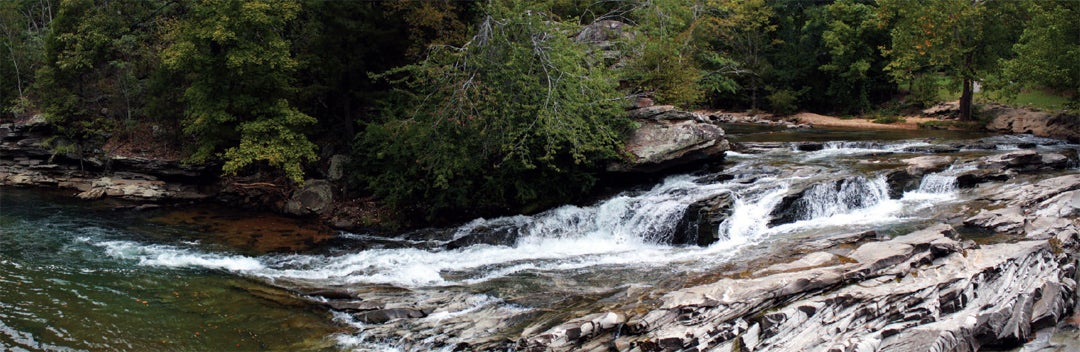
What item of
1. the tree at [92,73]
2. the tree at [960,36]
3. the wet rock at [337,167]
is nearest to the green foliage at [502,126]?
the wet rock at [337,167]

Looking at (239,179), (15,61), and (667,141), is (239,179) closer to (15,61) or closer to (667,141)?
(667,141)

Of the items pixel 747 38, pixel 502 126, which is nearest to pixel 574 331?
pixel 502 126

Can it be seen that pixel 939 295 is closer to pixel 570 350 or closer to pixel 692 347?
pixel 692 347

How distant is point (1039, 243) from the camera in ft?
32.5

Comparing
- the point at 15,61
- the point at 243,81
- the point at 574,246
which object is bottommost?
the point at 574,246

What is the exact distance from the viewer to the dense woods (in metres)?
14.7

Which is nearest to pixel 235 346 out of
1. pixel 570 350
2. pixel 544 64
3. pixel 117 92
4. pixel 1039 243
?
pixel 570 350

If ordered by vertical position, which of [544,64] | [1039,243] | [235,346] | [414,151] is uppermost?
[544,64]

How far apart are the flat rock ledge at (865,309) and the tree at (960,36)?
21.4 metres

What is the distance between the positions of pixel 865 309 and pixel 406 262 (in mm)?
8280

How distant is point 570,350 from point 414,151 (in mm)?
8739

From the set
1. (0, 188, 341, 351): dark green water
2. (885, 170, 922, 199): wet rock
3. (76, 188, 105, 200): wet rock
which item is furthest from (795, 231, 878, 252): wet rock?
(76, 188, 105, 200): wet rock

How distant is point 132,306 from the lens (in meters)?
10.4

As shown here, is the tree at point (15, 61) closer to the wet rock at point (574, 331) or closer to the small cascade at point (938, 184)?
the wet rock at point (574, 331)
